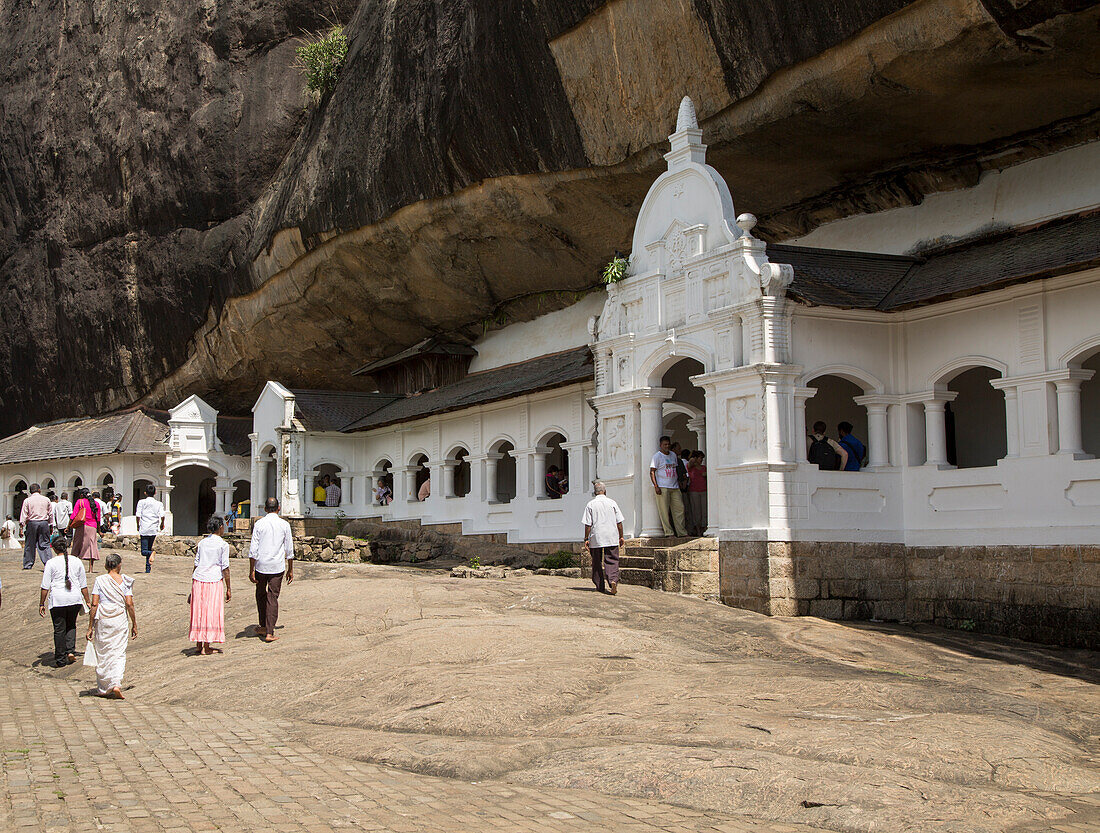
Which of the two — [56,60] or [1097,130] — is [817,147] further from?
[56,60]

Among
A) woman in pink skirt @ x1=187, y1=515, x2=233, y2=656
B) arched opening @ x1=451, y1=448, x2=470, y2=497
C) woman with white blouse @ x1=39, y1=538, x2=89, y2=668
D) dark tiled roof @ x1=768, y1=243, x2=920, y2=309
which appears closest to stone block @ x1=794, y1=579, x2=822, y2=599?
dark tiled roof @ x1=768, y1=243, x2=920, y2=309

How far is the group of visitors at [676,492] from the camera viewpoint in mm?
17172

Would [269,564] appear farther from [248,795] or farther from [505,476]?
[505,476]

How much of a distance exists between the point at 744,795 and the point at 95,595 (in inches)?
283

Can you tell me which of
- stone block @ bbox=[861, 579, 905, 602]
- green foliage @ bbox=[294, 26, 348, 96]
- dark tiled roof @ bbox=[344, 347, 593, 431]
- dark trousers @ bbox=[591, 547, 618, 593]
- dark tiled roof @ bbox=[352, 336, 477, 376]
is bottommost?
stone block @ bbox=[861, 579, 905, 602]

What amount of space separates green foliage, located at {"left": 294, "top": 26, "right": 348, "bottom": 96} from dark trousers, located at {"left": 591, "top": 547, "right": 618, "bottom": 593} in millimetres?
18943

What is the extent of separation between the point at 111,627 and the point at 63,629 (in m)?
2.72

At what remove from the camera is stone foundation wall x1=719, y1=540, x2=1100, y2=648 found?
13773mm

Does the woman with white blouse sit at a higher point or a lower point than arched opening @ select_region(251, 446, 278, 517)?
lower

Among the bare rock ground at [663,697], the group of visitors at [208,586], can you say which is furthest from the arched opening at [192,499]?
the group of visitors at [208,586]

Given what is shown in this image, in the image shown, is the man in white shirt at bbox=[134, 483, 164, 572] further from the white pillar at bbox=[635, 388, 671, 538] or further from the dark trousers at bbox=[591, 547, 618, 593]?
the dark trousers at bbox=[591, 547, 618, 593]

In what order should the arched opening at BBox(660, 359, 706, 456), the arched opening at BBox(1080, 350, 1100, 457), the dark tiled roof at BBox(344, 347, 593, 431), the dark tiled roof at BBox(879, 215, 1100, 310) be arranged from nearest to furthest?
the dark tiled roof at BBox(879, 215, 1100, 310)
the arched opening at BBox(1080, 350, 1100, 457)
the arched opening at BBox(660, 359, 706, 456)
the dark tiled roof at BBox(344, 347, 593, 431)

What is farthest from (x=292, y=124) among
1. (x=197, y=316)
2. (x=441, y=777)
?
(x=441, y=777)

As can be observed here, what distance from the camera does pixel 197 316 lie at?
35.6 metres
